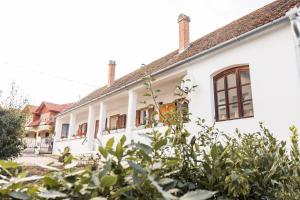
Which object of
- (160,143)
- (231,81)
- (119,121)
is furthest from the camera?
(119,121)

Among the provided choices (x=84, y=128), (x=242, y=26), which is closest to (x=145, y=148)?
(x=242, y=26)

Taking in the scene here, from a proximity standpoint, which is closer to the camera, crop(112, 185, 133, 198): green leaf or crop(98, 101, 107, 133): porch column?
crop(112, 185, 133, 198): green leaf

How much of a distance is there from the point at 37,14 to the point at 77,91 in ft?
53.0

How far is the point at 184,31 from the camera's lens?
12.5 m

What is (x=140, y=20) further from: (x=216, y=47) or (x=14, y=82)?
(x=14, y=82)

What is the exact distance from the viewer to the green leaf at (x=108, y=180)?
104cm

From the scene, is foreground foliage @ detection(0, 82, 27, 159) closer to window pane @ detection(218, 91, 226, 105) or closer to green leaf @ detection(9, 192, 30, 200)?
window pane @ detection(218, 91, 226, 105)

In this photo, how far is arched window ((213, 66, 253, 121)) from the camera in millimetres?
7918

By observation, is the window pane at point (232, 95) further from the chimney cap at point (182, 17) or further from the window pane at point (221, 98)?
the chimney cap at point (182, 17)

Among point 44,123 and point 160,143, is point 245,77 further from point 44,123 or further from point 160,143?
point 44,123

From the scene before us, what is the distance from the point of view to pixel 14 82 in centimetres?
1789

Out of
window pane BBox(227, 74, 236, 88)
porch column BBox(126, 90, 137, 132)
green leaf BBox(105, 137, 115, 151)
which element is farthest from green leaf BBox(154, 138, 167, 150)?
porch column BBox(126, 90, 137, 132)

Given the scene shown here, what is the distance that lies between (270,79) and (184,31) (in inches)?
253

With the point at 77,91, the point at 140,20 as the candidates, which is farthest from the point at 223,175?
the point at 77,91
